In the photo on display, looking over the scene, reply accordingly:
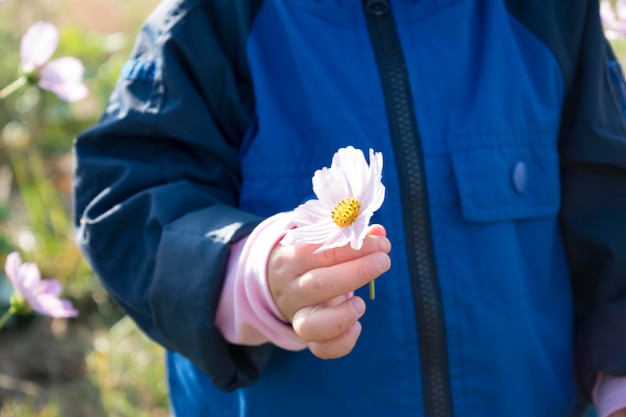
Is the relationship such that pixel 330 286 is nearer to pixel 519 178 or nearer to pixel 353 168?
pixel 353 168

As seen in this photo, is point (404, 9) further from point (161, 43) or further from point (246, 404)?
point (246, 404)

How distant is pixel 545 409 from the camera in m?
1.21

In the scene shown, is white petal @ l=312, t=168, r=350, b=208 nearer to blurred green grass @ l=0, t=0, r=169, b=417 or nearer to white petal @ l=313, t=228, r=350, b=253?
white petal @ l=313, t=228, r=350, b=253

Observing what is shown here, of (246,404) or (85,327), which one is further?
(85,327)

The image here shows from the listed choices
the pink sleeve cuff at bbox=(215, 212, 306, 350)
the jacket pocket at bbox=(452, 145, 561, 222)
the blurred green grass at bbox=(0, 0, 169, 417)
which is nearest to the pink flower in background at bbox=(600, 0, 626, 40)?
the jacket pocket at bbox=(452, 145, 561, 222)

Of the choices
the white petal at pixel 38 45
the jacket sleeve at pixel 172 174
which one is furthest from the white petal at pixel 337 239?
the white petal at pixel 38 45

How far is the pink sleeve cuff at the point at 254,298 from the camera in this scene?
0.92 metres

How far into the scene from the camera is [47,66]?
123 centimetres

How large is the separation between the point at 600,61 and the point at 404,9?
0.27 meters

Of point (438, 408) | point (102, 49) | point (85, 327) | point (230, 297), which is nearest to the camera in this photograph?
point (230, 297)

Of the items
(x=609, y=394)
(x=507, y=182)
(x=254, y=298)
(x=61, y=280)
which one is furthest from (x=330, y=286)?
(x=61, y=280)

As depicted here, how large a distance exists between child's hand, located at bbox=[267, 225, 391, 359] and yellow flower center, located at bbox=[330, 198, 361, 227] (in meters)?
0.05

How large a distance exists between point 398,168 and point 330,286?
1.13ft

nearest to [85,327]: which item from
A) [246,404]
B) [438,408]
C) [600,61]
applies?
[246,404]
